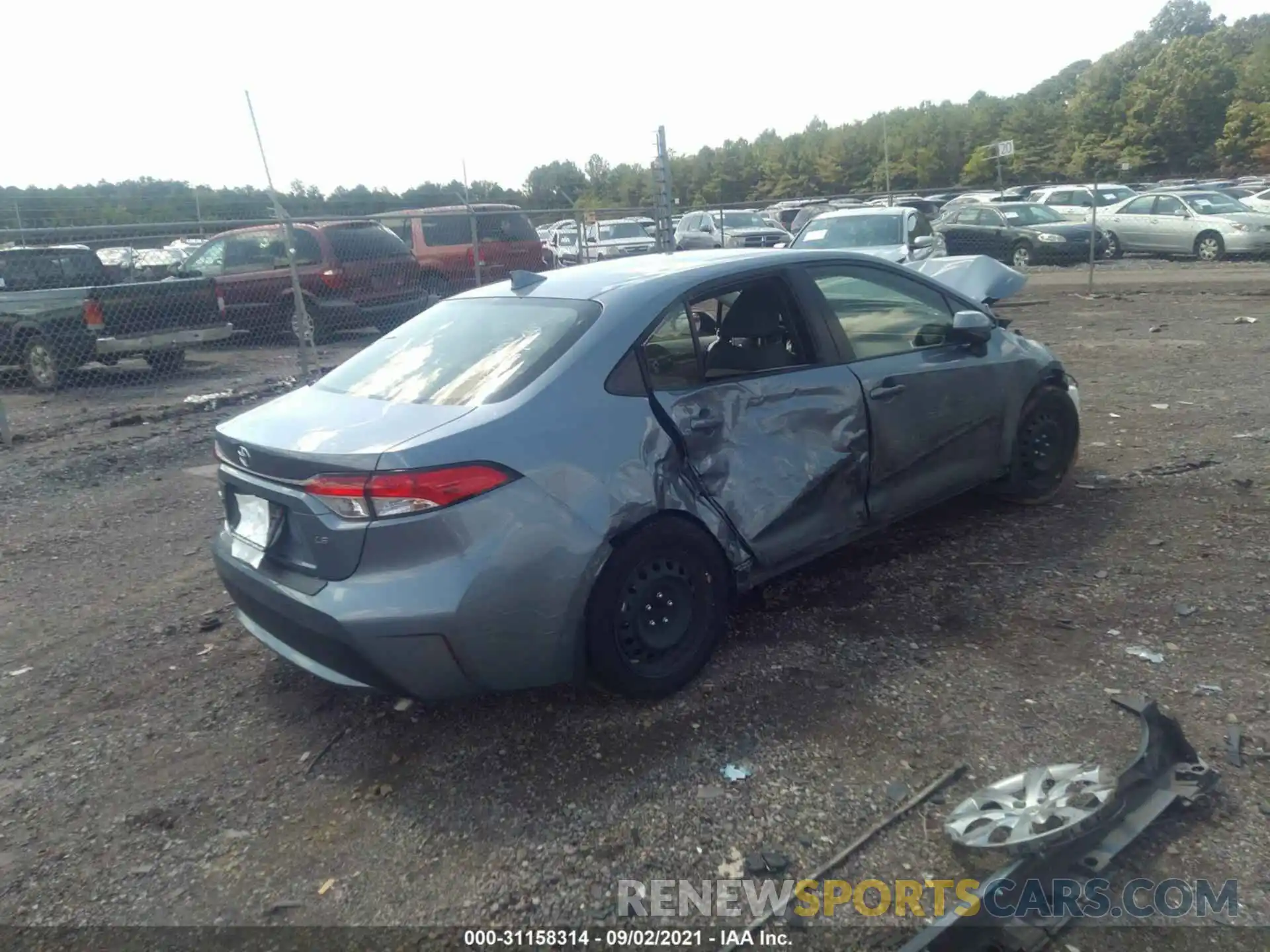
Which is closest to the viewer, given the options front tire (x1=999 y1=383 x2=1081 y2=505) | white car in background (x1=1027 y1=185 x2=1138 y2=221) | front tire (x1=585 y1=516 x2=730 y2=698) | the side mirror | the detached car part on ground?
the detached car part on ground

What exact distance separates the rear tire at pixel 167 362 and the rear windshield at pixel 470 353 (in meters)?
8.90

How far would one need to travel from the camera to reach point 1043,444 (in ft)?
17.3

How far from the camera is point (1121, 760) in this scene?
9.89ft

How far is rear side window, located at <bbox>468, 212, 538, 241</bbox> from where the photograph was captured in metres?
15.1

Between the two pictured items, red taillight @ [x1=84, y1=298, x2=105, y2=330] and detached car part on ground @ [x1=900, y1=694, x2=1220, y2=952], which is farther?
red taillight @ [x1=84, y1=298, x2=105, y2=330]

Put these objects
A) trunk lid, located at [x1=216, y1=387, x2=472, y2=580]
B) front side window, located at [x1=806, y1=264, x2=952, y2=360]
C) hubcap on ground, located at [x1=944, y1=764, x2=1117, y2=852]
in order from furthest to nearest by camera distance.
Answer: front side window, located at [x1=806, y1=264, x2=952, y2=360] → trunk lid, located at [x1=216, y1=387, x2=472, y2=580] → hubcap on ground, located at [x1=944, y1=764, x2=1117, y2=852]

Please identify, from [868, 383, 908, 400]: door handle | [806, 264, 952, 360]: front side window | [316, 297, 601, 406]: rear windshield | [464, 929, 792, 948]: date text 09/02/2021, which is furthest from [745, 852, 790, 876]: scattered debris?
[806, 264, 952, 360]: front side window

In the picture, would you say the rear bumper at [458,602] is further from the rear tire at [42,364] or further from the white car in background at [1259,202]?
the white car in background at [1259,202]

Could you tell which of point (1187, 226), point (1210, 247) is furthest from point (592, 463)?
point (1187, 226)

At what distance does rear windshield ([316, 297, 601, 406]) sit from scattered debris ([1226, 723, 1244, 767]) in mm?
2506

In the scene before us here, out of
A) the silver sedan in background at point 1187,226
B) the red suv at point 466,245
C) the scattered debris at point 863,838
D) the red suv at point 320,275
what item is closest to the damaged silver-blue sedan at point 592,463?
the scattered debris at point 863,838

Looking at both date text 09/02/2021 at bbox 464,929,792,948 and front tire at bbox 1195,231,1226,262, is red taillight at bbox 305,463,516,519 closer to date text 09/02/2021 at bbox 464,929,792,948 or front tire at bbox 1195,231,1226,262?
date text 09/02/2021 at bbox 464,929,792,948

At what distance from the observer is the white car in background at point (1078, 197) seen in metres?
24.5

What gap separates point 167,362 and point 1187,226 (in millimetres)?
19725
